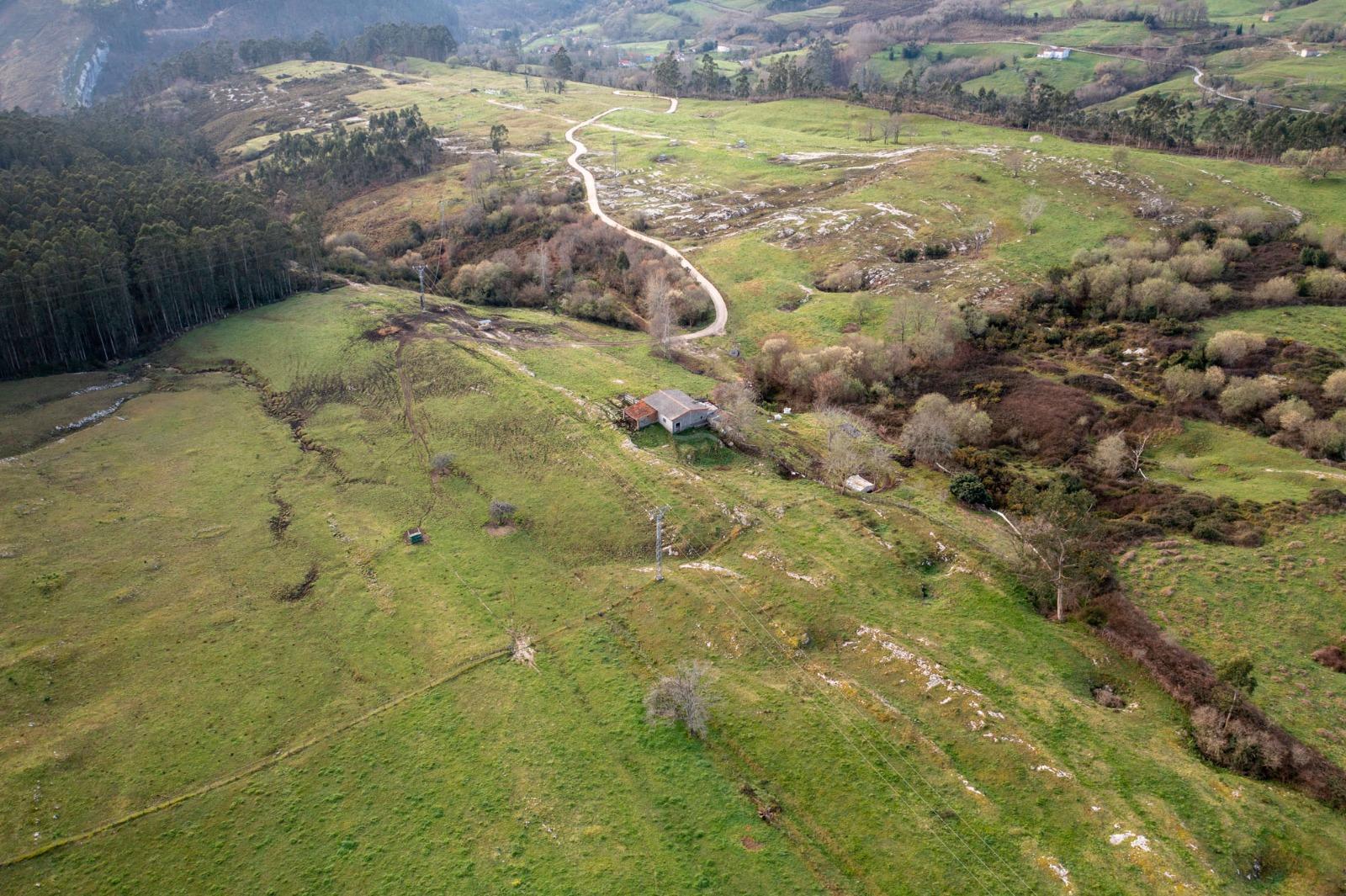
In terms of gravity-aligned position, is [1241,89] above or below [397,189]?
above

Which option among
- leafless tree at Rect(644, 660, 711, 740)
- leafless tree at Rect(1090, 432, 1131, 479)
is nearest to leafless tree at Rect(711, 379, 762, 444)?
leafless tree at Rect(644, 660, 711, 740)

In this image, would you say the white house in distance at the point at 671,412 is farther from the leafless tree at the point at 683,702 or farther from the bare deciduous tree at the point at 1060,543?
the bare deciduous tree at the point at 1060,543

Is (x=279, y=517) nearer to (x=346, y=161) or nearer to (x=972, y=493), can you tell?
(x=972, y=493)

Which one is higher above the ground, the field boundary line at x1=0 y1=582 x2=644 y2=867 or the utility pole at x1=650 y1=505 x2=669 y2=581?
the utility pole at x1=650 y1=505 x2=669 y2=581

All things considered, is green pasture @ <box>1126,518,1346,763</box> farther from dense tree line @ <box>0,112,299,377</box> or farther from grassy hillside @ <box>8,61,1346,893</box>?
dense tree line @ <box>0,112,299,377</box>

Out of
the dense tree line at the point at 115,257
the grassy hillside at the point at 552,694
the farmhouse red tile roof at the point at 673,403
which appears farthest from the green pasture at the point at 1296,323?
the dense tree line at the point at 115,257

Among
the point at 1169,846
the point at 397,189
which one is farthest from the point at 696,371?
the point at 397,189

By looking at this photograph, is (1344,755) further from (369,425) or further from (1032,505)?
(369,425)
